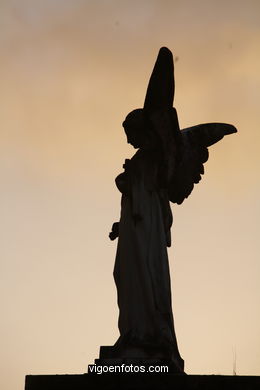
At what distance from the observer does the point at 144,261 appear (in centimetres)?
1342

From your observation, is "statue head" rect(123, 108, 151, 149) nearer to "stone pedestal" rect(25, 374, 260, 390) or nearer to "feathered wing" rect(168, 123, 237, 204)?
"feathered wing" rect(168, 123, 237, 204)

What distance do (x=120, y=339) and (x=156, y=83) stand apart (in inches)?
152

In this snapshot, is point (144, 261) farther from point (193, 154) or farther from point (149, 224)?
point (193, 154)

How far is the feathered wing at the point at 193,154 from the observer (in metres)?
14.9

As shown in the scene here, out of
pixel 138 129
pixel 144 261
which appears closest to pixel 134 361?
pixel 144 261

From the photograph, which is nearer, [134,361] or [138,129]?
[134,361]

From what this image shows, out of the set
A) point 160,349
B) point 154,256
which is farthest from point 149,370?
point 154,256

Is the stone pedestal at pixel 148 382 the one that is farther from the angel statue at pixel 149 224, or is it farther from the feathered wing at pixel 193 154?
the feathered wing at pixel 193 154

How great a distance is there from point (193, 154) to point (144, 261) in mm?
2551

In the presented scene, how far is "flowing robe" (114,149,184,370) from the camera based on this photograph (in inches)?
512

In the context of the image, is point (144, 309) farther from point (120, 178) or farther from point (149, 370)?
point (120, 178)

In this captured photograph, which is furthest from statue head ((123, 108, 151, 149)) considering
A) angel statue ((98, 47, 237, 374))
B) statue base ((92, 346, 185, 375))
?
statue base ((92, 346, 185, 375))

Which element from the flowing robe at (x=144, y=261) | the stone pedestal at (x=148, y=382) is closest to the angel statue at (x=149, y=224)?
the flowing robe at (x=144, y=261)

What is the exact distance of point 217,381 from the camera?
11391 mm
